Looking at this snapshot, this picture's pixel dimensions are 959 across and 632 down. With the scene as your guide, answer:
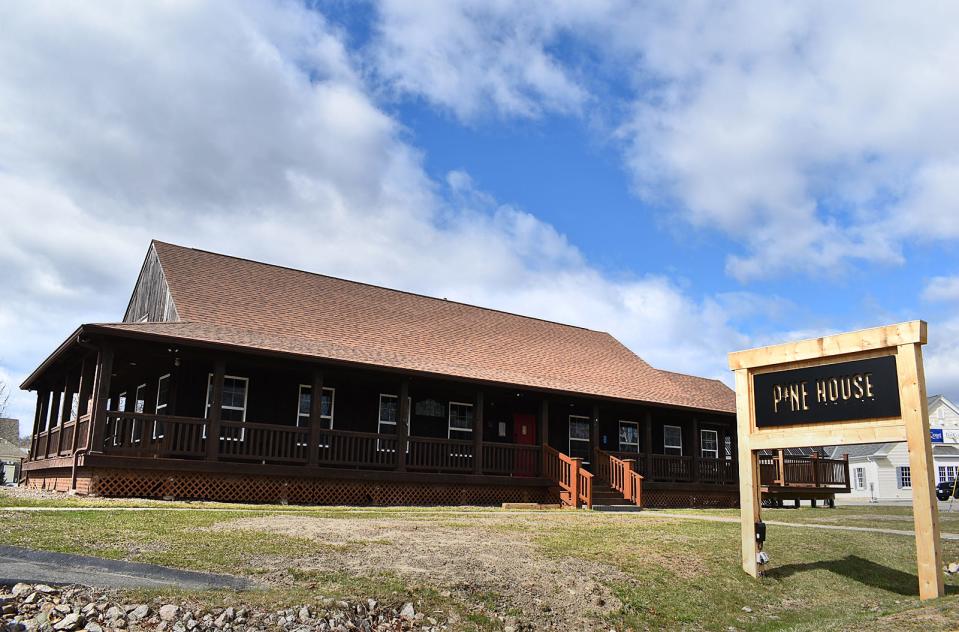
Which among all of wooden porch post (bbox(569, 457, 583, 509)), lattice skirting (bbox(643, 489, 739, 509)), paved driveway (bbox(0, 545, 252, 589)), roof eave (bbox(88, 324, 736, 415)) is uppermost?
roof eave (bbox(88, 324, 736, 415))

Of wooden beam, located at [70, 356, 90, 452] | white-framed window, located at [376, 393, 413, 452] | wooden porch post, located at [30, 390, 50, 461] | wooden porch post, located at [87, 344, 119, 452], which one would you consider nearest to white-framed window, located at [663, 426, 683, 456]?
white-framed window, located at [376, 393, 413, 452]

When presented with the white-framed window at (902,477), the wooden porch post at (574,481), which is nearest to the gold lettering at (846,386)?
the wooden porch post at (574,481)

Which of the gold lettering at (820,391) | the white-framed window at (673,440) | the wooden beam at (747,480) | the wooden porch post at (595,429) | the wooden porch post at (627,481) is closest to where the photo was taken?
the gold lettering at (820,391)

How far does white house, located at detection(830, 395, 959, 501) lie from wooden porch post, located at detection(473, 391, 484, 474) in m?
38.5

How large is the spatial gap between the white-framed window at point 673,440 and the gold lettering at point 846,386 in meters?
20.2

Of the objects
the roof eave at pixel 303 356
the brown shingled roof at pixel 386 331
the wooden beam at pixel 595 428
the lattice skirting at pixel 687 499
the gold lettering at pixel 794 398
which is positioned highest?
the brown shingled roof at pixel 386 331

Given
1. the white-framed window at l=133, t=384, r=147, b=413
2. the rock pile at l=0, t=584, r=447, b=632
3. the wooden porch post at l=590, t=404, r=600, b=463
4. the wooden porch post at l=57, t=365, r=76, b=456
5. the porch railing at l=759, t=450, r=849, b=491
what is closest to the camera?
the rock pile at l=0, t=584, r=447, b=632

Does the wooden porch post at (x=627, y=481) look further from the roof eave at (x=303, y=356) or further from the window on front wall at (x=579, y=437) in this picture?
the window on front wall at (x=579, y=437)

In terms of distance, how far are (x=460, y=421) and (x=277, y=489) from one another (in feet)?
23.0

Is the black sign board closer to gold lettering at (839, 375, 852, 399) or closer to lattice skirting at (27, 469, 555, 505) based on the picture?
gold lettering at (839, 375, 852, 399)

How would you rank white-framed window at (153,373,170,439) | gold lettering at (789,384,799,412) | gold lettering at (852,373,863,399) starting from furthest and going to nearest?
white-framed window at (153,373,170,439) → gold lettering at (789,384,799,412) → gold lettering at (852,373,863,399)

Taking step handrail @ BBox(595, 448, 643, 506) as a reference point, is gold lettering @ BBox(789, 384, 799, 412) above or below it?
above

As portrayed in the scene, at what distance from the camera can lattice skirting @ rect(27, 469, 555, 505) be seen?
16625 mm

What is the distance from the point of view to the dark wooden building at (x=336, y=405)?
17625 mm
